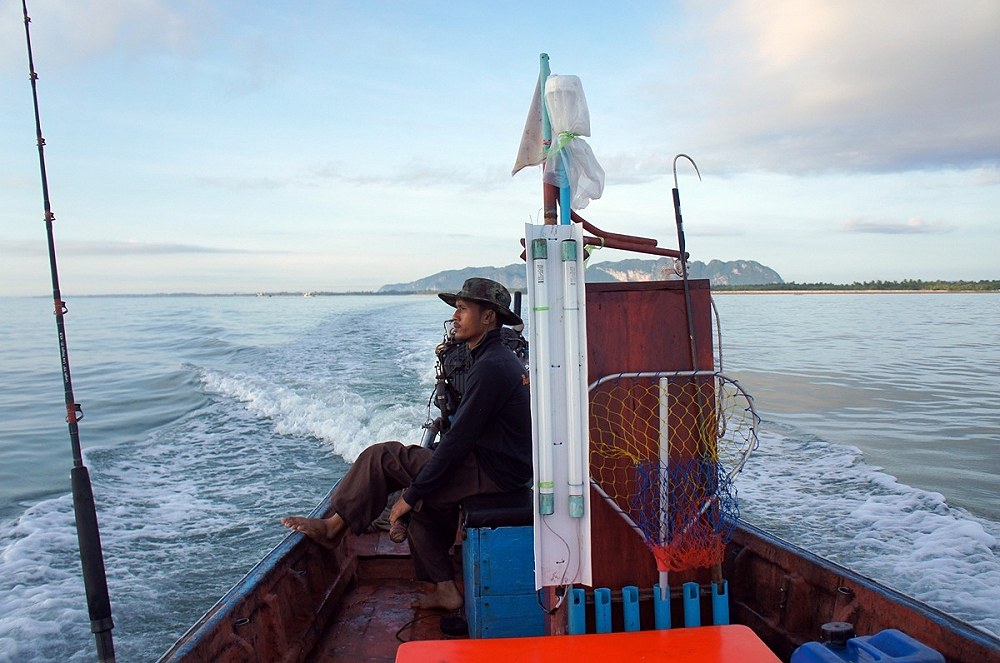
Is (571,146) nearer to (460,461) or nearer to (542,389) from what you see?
(542,389)

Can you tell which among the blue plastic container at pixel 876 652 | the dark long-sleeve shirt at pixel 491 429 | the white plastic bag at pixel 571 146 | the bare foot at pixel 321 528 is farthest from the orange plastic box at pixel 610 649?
the bare foot at pixel 321 528

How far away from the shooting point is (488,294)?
138 inches

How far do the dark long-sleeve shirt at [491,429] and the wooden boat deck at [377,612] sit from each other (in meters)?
0.78

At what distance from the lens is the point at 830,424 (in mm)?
12328

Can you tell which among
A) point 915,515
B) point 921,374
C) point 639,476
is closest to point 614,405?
point 639,476

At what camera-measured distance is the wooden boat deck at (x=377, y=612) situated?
349 centimetres

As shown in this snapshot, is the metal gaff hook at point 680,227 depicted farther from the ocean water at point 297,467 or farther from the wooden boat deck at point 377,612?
the ocean water at point 297,467

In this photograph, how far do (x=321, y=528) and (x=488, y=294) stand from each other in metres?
1.68

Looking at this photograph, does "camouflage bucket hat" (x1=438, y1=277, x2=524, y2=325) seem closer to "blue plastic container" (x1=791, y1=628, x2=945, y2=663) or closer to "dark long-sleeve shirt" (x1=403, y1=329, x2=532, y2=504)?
"dark long-sleeve shirt" (x1=403, y1=329, x2=532, y2=504)

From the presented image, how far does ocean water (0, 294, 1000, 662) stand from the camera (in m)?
5.95

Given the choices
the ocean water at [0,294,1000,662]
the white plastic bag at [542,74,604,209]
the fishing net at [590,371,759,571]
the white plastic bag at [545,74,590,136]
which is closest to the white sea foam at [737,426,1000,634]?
the ocean water at [0,294,1000,662]

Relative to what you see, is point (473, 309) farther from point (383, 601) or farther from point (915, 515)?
point (915, 515)

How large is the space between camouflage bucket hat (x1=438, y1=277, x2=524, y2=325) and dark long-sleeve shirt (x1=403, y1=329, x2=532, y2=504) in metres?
0.17

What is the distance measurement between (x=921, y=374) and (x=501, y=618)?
18.2 m
